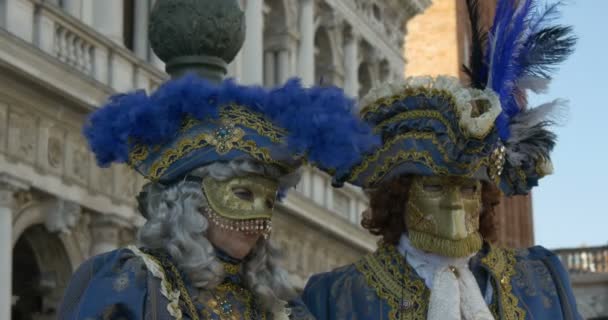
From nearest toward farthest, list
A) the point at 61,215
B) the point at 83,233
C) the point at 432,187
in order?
the point at 432,187 → the point at 61,215 → the point at 83,233

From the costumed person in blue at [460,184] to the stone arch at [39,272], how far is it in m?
7.45

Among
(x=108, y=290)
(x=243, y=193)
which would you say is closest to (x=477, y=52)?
(x=243, y=193)

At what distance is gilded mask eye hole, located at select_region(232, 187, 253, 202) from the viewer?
13.1 feet

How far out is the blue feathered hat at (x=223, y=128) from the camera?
3965 mm

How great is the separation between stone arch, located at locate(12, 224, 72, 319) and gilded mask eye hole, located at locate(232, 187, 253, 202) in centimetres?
818

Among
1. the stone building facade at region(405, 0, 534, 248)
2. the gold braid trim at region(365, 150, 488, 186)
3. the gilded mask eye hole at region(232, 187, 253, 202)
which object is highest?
the stone building facade at region(405, 0, 534, 248)

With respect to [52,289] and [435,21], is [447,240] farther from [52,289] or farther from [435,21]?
[435,21]

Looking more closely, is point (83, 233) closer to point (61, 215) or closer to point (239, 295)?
point (61, 215)

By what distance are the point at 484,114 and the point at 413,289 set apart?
0.65 metres

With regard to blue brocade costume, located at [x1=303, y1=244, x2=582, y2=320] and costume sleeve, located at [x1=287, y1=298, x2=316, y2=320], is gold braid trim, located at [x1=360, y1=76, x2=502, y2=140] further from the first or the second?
costume sleeve, located at [x1=287, y1=298, x2=316, y2=320]

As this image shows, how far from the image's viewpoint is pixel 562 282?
4953 millimetres

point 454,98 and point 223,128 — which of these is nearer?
point 223,128

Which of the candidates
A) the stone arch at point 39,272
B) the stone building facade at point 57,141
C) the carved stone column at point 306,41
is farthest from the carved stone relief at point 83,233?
the carved stone column at point 306,41

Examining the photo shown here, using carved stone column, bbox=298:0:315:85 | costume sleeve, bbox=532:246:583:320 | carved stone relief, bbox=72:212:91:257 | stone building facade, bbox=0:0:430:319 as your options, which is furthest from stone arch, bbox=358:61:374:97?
costume sleeve, bbox=532:246:583:320
